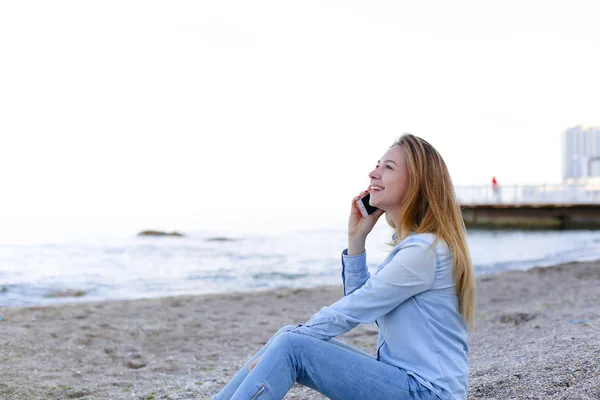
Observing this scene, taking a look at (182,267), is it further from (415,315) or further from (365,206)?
(415,315)

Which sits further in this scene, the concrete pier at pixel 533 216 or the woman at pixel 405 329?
the concrete pier at pixel 533 216

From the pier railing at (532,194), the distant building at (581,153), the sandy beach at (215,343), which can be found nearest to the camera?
the sandy beach at (215,343)

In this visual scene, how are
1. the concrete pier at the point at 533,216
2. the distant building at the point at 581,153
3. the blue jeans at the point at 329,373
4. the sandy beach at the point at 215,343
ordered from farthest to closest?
the distant building at the point at 581,153 → the concrete pier at the point at 533,216 → the sandy beach at the point at 215,343 → the blue jeans at the point at 329,373

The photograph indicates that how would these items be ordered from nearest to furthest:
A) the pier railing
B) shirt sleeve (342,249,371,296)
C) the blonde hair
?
1. the blonde hair
2. shirt sleeve (342,249,371,296)
3. the pier railing

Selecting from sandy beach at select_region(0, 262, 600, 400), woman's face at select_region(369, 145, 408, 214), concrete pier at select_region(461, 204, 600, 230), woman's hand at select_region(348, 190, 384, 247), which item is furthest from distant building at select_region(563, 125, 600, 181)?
woman's face at select_region(369, 145, 408, 214)

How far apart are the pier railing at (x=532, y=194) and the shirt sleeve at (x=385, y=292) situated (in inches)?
1179

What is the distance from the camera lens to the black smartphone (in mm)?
2545

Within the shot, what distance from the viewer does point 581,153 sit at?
128 ft

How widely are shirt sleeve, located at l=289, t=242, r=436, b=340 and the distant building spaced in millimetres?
39191

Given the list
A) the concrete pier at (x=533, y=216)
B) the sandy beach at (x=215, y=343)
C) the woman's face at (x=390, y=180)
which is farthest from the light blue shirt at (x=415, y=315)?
the concrete pier at (x=533, y=216)

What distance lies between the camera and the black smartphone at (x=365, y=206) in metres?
2.54

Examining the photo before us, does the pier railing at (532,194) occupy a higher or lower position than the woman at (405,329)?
lower

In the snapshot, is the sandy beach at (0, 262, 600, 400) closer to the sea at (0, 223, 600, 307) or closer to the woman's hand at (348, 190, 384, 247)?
the woman's hand at (348, 190, 384, 247)

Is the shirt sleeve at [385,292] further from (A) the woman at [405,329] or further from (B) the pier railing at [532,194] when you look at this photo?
(B) the pier railing at [532,194]
